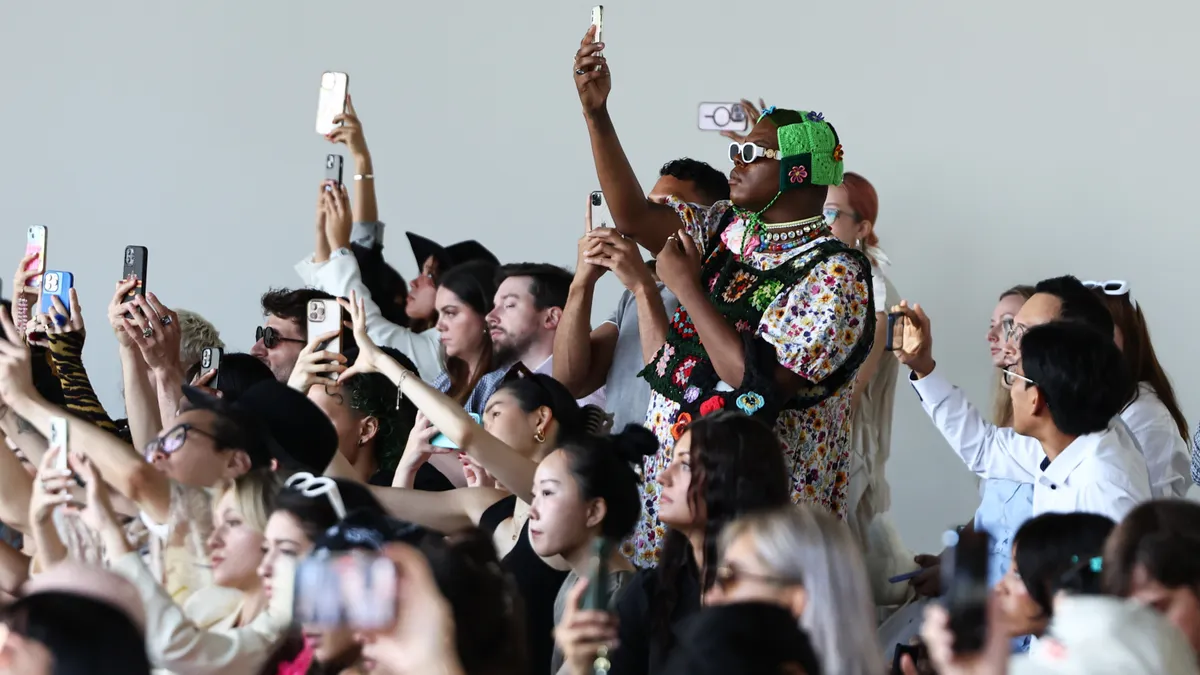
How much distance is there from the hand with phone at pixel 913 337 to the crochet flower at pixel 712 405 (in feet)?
1.47

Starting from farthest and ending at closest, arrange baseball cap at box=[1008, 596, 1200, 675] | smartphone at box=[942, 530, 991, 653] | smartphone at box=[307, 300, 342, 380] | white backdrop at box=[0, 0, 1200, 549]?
1. white backdrop at box=[0, 0, 1200, 549]
2. smartphone at box=[307, 300, 342, 380]
3. baseball cap at box=[1008, 596, 1200, 675]
4. smartphone at box=[942, 530, 991, 653]

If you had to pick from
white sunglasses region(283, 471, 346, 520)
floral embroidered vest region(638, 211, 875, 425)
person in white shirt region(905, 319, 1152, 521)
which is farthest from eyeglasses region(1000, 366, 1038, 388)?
white sunglasses region(283, 471, 346, 520)

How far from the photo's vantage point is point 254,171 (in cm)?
534

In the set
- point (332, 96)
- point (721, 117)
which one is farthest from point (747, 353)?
point (332, 96)

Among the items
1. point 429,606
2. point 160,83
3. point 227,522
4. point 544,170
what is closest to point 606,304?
point 544,170

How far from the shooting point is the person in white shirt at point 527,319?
3.48 m

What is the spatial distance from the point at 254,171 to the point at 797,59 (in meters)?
2.00

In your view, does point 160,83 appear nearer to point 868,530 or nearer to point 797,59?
point 797,59

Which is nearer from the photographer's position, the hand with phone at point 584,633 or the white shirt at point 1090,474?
the hand with phone at point 584,633

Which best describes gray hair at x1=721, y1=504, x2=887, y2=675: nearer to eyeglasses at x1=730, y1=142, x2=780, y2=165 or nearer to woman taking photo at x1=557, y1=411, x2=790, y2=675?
woman taking photo at x1=557, y1=411, x2=790, y2=675

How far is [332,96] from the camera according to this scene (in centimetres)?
420

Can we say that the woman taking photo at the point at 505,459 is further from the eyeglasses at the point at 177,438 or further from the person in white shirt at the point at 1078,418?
the person in white shirt at the point at 1078,418

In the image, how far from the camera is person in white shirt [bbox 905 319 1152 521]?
234 centimetres

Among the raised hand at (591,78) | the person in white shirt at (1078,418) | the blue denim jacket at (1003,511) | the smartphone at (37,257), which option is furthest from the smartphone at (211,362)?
the person in white shirt at (1078,418)
